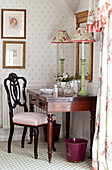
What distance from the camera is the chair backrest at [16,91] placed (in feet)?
13.7

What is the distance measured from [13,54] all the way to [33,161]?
1.79m

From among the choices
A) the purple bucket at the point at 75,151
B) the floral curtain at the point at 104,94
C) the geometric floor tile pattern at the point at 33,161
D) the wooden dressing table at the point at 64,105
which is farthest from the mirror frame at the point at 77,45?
the geometric floor tile pattern at the point at 33,161

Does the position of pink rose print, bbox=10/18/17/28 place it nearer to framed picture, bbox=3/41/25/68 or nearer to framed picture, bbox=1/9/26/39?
framed picture, bbox=1/9/26/39

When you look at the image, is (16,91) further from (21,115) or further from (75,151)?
(75,151)

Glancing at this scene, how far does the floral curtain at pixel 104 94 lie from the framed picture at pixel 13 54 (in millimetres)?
1726

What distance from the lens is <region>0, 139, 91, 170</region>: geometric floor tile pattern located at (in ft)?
11.7

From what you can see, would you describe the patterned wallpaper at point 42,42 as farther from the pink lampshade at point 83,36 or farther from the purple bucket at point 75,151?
the purple bucket at point 75,151

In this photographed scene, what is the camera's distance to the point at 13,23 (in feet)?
15.8

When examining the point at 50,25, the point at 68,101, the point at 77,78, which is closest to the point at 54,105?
the point at 68,101

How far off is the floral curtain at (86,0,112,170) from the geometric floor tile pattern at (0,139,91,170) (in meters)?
0.31

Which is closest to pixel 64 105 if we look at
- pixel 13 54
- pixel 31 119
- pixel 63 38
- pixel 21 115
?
pixel 31 119

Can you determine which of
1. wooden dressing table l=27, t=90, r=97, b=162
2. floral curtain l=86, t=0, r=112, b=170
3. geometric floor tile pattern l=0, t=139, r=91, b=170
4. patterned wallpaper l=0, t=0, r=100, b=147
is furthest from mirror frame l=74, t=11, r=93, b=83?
geometric floor tile pattern l=0, t=139, r=91, b=170

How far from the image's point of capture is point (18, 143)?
4.62 m

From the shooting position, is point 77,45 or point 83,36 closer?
point 83,36
